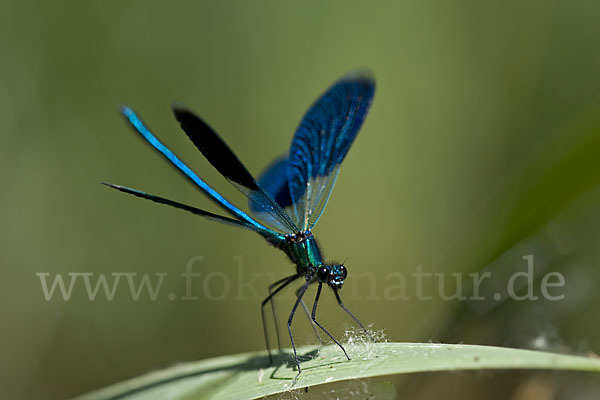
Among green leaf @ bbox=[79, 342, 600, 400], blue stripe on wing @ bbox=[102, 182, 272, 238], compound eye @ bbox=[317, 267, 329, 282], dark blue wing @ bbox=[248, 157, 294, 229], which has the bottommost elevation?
green leaf @ bbox=[79, 342, 600, 400]

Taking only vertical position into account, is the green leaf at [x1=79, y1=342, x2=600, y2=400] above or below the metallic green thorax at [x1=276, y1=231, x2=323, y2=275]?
below

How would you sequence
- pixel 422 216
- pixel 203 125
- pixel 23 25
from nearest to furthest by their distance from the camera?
pixel 203 125, pixel 23 25, pixel 422 216

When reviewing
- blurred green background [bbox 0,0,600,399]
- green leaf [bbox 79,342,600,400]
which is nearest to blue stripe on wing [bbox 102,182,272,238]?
green leaf [bbox 79,342,600,400]

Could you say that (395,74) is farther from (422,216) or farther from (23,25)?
(23,25)

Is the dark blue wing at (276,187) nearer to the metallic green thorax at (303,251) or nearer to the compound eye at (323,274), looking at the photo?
the metallic green thorax at (303,251)

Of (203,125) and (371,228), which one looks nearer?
(203,125)

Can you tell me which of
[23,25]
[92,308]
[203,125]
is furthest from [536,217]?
[23,25]

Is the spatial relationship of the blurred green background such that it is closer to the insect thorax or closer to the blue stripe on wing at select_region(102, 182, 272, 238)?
the insect thorax

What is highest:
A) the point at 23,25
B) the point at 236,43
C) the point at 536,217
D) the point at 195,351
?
the point at 23,25
